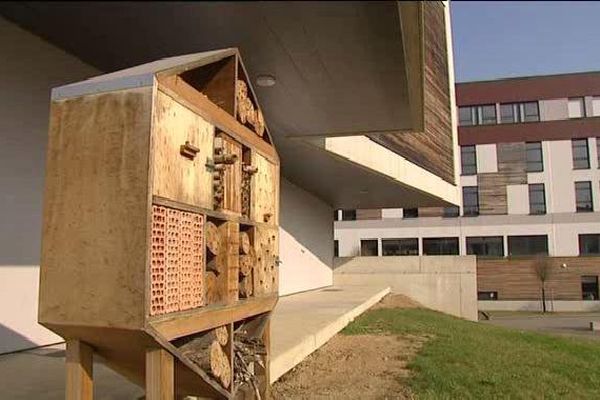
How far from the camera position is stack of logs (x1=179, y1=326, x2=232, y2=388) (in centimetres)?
390

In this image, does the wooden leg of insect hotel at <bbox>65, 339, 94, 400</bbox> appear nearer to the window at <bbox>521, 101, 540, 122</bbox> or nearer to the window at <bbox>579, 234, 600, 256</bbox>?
the window at <bbox>579, 234, 600, 256</bbox>

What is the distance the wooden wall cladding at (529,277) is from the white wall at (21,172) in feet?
117

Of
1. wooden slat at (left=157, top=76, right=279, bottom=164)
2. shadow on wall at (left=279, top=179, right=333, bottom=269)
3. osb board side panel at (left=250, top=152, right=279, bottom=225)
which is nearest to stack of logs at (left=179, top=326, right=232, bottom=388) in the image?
osb board side panel at (left=250, top=152, right=279, bottom=225)

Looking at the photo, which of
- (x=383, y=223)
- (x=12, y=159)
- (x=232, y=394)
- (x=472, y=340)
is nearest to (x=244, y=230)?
(x=232, y=394)

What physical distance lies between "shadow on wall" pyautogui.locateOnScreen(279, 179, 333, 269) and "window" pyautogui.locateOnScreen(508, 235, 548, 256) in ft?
60.0

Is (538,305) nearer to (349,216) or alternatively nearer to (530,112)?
(530,112)

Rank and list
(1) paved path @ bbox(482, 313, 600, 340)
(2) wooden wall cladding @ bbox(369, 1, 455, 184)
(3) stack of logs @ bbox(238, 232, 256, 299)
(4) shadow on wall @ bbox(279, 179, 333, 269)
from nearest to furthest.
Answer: (3) stack of logs @ bbox(238, 232, 256, 299)
(4) shadow on wall @ bbox(279, 179, 333, 269)
(2) wooden wall cladding @ bbox(369, 1, 455, 184)
(1) paved path @ bbox(482, 313, 600, 340)

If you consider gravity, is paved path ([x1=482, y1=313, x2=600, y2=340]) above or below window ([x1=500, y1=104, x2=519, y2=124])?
below

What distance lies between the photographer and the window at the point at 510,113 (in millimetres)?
40594

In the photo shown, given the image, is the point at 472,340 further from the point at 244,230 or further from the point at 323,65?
the point at 244,230

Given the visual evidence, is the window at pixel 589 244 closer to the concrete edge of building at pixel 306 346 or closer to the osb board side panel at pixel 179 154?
the concrete edge of building at pixel 306 346

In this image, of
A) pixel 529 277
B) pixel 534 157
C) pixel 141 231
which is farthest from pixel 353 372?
pixel 534 157

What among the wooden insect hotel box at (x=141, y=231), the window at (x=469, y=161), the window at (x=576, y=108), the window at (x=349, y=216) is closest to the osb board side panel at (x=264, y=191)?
the wooden insect hotel box at (x=141, y=231)

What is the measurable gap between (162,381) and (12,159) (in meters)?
4.86
